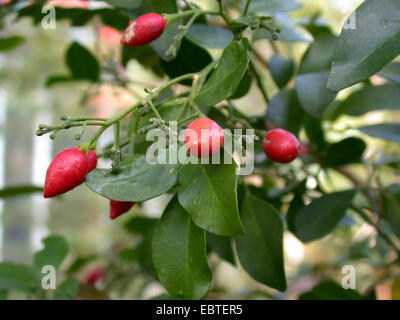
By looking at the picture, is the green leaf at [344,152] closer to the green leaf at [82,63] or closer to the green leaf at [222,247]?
the green leaf at [222,247]

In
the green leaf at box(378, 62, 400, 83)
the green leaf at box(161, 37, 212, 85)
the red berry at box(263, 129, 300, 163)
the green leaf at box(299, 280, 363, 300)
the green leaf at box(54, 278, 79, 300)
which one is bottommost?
the green leaf at box(299, 280, 363, 300)

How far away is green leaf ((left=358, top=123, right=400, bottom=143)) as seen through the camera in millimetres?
487

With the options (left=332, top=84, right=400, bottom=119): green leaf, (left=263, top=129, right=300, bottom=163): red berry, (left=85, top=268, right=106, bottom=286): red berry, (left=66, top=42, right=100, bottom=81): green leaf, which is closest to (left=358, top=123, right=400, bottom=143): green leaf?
(left=332, top=84, right=400, bottom=119): green leaf

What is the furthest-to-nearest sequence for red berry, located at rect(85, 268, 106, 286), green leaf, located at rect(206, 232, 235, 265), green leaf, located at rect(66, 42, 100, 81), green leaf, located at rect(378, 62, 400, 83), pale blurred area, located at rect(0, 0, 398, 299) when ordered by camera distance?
pale blurred area, located at rect(0, 0, 398, 299), red berry, located at rect(85, 268, 106, 286), green leaf, located at rect(66, 42, 100, 81), green leaf, located at rect(206, 232, 235, 265), green leaf, located at rect(378, 62, 400, 83)

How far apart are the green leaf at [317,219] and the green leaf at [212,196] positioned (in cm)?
20

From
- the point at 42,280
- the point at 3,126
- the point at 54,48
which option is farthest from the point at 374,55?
the point at 3,126

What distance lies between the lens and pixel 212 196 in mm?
344

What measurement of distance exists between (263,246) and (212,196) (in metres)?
0.14

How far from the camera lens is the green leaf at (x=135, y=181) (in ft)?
1.12

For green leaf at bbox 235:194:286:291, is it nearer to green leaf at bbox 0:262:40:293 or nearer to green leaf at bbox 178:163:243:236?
green leaf at bbox 178:163:243:236

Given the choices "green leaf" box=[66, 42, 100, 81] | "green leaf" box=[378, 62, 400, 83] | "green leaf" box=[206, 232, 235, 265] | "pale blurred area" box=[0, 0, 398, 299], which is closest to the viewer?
"green leaf" box=[378, 62, 400, 83]

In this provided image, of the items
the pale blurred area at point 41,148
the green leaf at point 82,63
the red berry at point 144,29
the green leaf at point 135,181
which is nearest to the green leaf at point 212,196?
the green leaf at point 135,181

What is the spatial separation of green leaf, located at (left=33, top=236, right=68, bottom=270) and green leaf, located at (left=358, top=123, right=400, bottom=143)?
425 mm

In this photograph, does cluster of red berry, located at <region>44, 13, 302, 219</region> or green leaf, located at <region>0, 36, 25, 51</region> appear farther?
green leaf, located at <region>0, 36, 25, 51</region>
